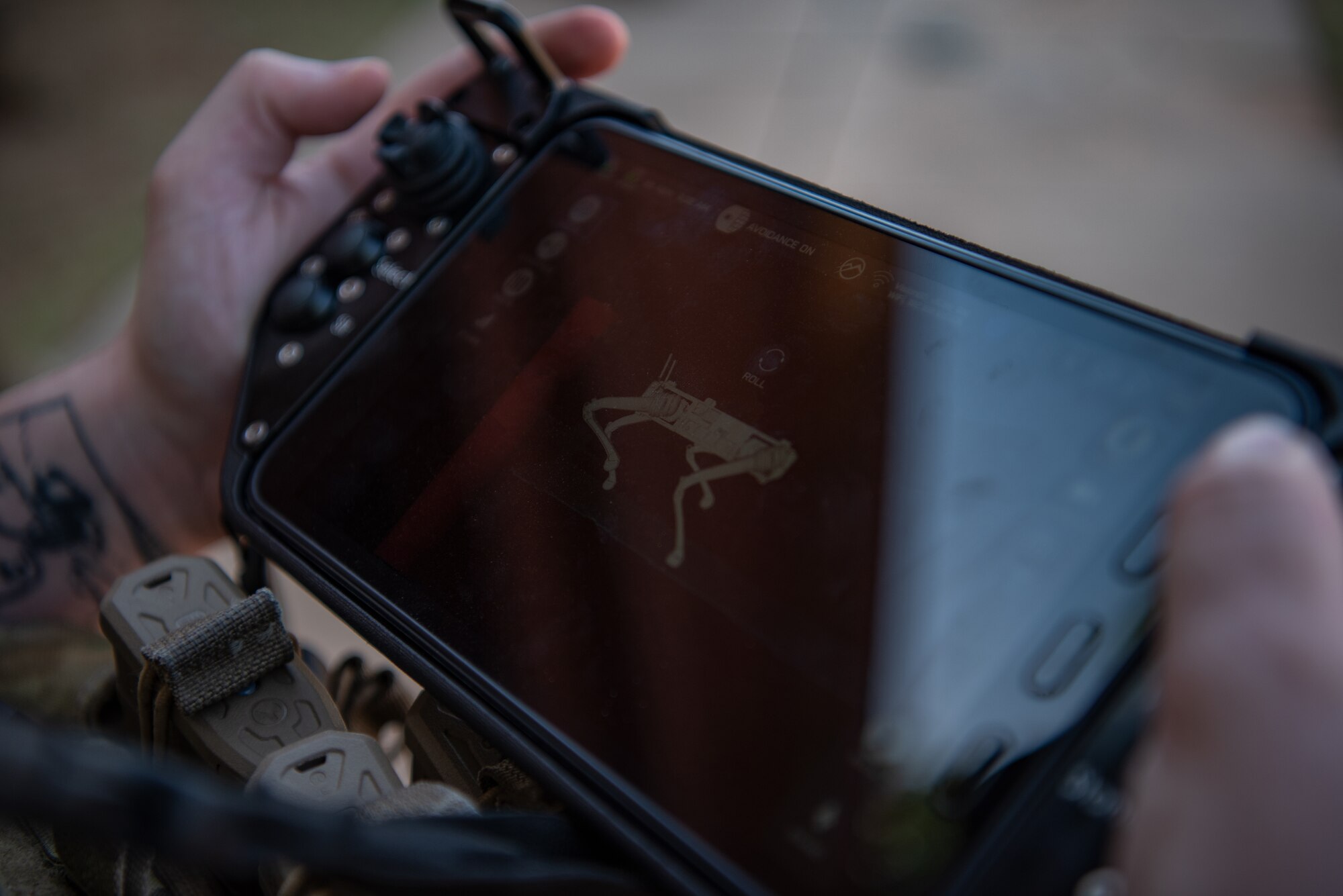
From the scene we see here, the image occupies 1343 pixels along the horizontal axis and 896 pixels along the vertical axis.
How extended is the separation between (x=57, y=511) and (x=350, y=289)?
12.7 inches

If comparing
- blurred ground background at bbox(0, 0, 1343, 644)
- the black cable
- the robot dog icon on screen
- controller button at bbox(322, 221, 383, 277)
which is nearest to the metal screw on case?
controller button at bbox(322, 221, 383, 277)

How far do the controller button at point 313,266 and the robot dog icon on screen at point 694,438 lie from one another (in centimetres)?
27

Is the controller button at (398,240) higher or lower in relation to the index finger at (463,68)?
lower

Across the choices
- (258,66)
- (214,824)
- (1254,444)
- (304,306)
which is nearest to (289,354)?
(304,306)

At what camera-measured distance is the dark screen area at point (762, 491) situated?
390mm

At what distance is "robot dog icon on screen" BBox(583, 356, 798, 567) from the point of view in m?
0.47

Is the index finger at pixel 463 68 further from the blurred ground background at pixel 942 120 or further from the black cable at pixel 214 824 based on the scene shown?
the blurred ground background at pixel 942 120

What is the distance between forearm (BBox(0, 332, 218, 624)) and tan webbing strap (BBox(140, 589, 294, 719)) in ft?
1.03

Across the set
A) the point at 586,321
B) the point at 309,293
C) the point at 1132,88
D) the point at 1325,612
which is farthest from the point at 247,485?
the point at 1132,88

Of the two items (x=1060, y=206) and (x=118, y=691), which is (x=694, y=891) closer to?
(x=118, y=691)

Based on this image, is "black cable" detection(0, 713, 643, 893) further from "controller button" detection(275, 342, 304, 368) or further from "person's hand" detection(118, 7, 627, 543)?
"person's hand" detection(118, 7, 627, 543)

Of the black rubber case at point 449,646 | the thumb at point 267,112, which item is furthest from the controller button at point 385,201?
the thumb at point 267,112

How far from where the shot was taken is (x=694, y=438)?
19.2 inches

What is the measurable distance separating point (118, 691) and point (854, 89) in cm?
149
